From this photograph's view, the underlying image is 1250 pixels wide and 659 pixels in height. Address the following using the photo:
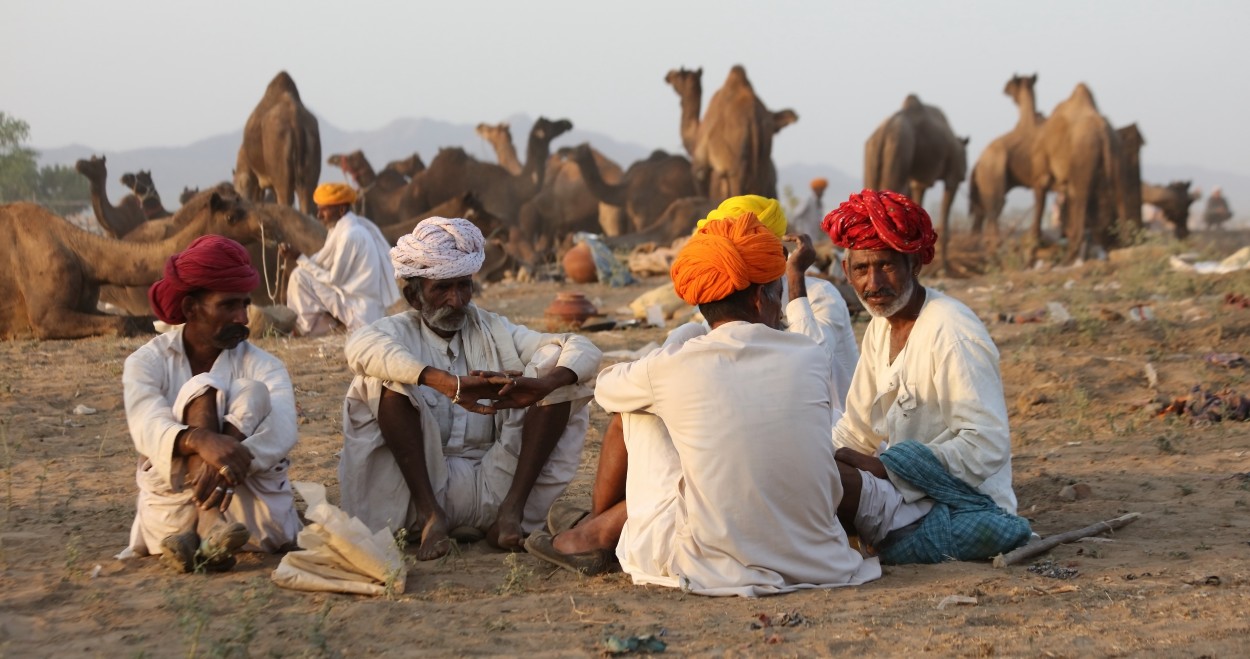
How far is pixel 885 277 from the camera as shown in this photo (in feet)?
13.7

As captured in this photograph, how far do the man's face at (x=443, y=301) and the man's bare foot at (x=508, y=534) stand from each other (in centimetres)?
72

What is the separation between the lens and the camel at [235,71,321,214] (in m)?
16.6

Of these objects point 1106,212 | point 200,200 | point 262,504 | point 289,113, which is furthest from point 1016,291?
point 262,504

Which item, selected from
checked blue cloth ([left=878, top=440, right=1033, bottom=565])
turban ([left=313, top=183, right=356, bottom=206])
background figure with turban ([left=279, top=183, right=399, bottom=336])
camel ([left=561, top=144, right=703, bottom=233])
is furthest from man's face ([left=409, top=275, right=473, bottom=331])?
camel ([left=561, top=144, right=703, bottom=233])

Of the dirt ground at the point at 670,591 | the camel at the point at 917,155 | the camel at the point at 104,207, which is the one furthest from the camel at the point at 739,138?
the dirt ground at the point at 670,591

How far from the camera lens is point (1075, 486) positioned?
5074mm

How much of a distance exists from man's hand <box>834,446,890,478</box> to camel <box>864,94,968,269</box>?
44.7 feet

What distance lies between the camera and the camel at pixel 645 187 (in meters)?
24.2

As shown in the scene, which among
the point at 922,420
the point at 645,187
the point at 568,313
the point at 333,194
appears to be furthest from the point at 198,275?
the point at 645,187

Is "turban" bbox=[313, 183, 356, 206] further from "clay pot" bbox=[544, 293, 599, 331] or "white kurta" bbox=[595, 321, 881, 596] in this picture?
"white kurta" bbox=[595, 321, 881, 596]

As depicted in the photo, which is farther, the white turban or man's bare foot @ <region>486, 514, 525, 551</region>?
the white turban

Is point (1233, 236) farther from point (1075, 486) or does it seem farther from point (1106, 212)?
point (1075, 486)

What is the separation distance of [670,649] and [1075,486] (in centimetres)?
255

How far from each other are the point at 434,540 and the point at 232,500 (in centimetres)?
67
